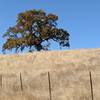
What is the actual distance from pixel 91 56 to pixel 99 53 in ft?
0.51

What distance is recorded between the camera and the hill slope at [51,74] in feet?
19.7

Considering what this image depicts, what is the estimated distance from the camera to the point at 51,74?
6336 mm


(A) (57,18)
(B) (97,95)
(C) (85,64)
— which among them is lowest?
(B) (97,95)

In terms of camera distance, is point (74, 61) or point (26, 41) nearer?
point (74, 61)

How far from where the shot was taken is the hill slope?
601 centimetres

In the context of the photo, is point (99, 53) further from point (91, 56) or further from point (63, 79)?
point (63, 79)

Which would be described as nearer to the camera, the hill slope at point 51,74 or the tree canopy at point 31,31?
the hill slope at point 51,74

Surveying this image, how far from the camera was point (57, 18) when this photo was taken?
145 feet

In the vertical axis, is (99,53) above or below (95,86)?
above

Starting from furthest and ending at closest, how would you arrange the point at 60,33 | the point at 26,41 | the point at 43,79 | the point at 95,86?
the point at 60,33
the point at 26,41
the point at 43,79
the point at 95,86

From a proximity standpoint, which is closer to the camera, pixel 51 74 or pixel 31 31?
pixel 51 74

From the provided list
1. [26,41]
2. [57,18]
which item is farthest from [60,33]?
[26,41]

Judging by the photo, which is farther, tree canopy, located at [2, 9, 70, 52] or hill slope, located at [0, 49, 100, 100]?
tree canopy, located at [2, 9, 70, 52]

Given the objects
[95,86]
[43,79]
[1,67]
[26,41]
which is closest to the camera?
[95,86]
